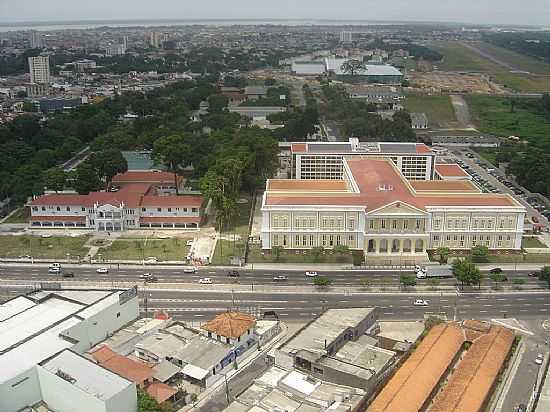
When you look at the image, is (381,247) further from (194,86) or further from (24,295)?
(194,86)

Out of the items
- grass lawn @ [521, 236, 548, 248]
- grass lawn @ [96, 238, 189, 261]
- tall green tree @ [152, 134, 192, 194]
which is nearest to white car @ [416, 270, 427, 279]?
grass lawn @ [521, 236, 548, 248]

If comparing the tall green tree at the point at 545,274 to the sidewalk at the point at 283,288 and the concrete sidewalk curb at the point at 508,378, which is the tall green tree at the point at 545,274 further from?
the concrete sidewalk curb at the point at 508,378

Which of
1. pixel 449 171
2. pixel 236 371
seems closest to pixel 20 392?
pixel 236 371

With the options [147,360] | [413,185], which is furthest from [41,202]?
[413,185]

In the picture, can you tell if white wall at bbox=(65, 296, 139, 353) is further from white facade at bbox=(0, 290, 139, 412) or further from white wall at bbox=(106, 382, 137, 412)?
white wall at bbox=(106, 382, 137, 412)

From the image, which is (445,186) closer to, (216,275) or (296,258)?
(296,258)
